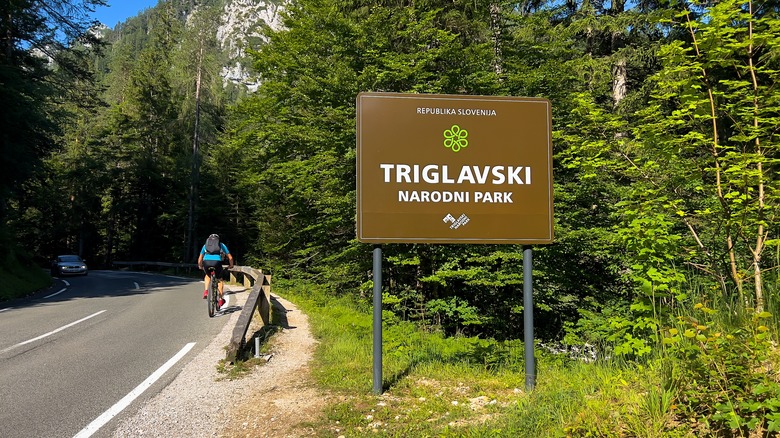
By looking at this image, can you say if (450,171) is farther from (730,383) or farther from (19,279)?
(19,279)

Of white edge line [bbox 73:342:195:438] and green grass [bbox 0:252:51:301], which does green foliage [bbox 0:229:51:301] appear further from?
white edge line [bbox 73:342:195:438]

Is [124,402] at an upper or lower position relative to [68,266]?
upper

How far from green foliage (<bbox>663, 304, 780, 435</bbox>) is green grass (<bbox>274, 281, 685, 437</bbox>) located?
0.21 metres

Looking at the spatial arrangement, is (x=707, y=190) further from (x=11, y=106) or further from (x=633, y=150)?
(x=11, y=106)

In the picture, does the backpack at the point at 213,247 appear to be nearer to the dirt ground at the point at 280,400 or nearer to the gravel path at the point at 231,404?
the dirt ground at the point at 280,400

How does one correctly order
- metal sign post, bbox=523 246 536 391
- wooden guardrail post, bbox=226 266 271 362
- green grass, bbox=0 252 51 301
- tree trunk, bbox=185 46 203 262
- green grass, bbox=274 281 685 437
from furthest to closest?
tree trunk, bbox=185 46 203 262 → green grass, bbox=0 252 51 301 → wooden guardrail post, bbox=226 266 271 362 → metal sign post, bbox=523 246 536 391 → green grass, bbox=274 281 685 437

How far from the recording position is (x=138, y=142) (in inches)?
1783

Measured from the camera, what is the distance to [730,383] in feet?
10.7

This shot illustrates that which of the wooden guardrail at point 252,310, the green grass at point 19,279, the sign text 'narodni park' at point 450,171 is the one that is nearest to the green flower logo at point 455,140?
the sign text 'narodni park' at point 450,171

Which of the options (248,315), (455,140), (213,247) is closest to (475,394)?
(455,140)

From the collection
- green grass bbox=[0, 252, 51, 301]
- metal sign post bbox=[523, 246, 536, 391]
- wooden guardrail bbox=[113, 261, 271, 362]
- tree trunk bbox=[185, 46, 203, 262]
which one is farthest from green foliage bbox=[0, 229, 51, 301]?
metal sign post bbox=[523, 246, 536, 391]

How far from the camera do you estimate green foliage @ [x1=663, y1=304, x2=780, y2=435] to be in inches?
119

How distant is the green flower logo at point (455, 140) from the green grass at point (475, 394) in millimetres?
2768

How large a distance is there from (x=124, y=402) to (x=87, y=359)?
8.12ft
